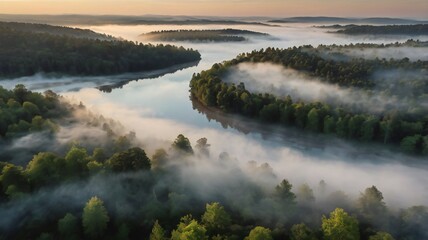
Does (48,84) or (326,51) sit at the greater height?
(326,51)

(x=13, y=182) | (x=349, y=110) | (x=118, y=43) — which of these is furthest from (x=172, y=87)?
(x=13, y=182)

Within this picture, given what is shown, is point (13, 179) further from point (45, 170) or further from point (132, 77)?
point (132, 77)

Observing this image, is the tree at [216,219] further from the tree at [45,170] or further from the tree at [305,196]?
the tree at [45,170]

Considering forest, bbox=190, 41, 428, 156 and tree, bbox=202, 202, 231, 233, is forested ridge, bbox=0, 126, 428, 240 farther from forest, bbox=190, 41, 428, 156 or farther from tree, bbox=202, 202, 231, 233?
forest, bbox=190, 41, 428, 156

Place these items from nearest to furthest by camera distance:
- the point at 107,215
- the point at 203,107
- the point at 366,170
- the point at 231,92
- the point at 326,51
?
the point at 107,215, the point at 366,170, the point at 231,92, the point at 203,107, the point at 326,51

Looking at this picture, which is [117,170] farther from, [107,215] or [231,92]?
[231,92]

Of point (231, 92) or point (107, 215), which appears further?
point (231, 92)

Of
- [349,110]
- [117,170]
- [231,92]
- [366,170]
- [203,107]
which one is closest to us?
[117,170]
